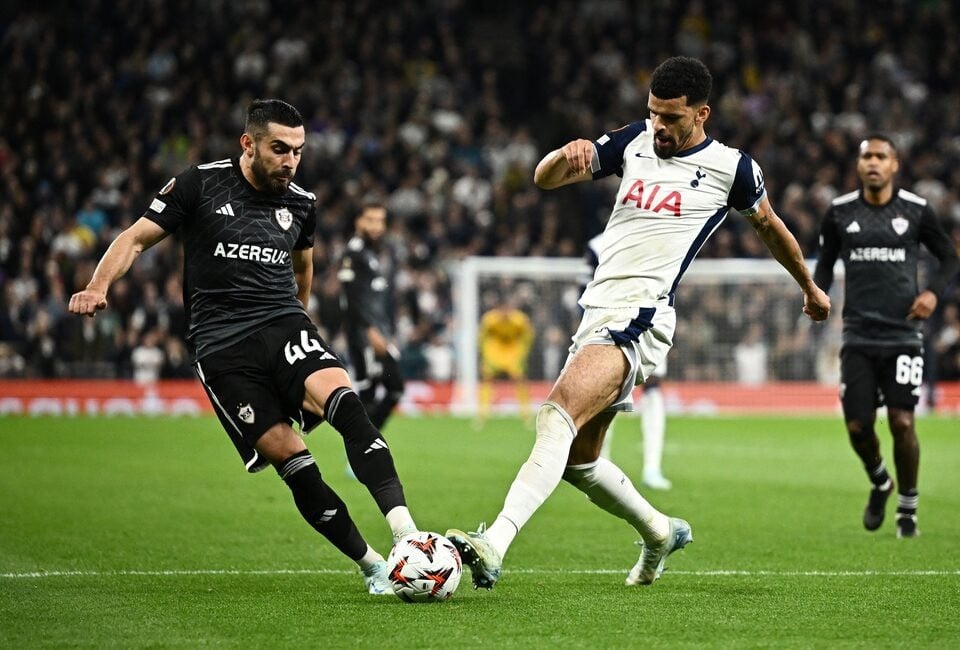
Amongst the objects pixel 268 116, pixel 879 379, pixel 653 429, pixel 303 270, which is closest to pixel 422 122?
pixel 653 429

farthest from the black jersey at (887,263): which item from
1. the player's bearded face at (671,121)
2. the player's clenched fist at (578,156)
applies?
the player's clenched fist at (578,156)

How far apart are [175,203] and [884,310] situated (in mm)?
5080

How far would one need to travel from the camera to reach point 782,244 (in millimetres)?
7012

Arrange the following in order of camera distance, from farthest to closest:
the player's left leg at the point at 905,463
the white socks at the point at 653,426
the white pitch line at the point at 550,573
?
1. the white socks at the point at 653,426
2. the player's left leg at the point at 905,463
3. the white pitch line at the point at 550,573

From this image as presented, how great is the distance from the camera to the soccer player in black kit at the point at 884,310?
9.70 metres

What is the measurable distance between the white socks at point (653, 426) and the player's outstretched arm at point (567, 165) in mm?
6285

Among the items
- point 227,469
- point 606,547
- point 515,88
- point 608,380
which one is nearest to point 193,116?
point 515,88

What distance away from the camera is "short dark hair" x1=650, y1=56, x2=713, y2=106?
6.60 meters

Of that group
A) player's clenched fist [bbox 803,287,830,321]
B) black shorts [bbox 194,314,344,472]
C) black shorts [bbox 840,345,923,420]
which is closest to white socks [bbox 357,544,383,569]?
black shorts [bbox 194,314,344,472]

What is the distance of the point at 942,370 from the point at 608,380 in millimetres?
19187

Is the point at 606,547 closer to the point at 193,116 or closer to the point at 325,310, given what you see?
the point at 325,310

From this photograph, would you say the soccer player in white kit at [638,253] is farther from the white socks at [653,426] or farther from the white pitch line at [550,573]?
the white socks at [653,426]

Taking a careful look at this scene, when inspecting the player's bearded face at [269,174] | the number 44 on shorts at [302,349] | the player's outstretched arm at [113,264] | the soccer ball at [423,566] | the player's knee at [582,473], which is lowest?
the soccer ball at [423,566]

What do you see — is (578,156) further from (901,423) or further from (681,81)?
(901,423)
